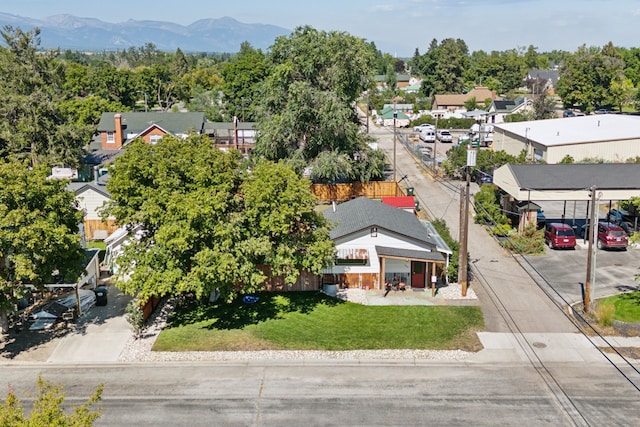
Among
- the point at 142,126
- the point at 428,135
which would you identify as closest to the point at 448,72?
the point at 428,135

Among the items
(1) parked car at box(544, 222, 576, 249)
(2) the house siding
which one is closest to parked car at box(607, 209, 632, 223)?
(1) parked car at box(544, 222, 576, 249)

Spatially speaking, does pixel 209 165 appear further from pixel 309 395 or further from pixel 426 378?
pixel 426 378

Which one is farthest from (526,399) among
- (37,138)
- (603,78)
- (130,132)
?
(603,78)

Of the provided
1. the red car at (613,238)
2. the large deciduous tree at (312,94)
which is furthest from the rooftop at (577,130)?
the large deciduous tree at (312,94)

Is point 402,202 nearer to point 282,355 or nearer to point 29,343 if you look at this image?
point 282,355

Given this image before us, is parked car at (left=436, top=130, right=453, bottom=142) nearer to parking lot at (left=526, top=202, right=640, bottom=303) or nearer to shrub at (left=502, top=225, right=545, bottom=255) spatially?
parking lot at (left=526, top=202, right=640, bottom=303)
